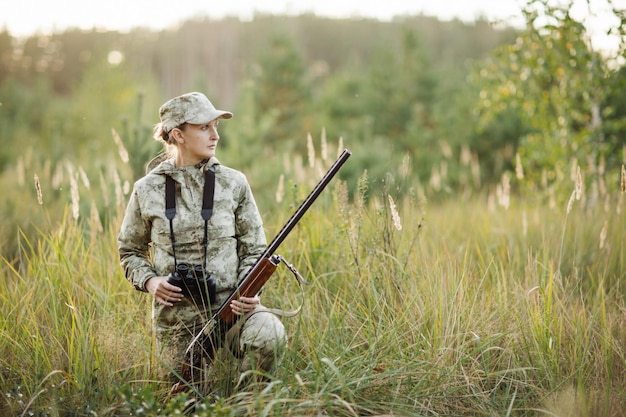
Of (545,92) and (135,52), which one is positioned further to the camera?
(135,52)

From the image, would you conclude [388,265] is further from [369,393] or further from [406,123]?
[406,123]

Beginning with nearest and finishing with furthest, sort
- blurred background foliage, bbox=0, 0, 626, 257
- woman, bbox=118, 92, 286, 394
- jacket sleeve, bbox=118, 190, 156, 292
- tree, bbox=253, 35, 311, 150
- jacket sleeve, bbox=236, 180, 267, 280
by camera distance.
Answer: woman, bbox=118, 92, 286, 394, jacket sleeve, bbox=118, 190, 156, 292, jacket sleeve, bbox=236, 180, 267, 280, blurred background foliage, bbox=0, 0, 626, 257, tree, bbox=253, 35, 311, 150

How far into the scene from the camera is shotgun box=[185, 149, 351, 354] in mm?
3289

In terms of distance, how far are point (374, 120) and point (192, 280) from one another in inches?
628

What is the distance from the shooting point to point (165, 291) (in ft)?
10.9

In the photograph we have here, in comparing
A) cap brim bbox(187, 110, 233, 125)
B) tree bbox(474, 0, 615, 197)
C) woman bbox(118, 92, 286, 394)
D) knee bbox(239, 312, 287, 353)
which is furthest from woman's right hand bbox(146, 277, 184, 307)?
tree bbox(474, 0, 615, 197)

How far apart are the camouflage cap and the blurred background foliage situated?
3.77 feet

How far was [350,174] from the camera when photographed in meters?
11.2

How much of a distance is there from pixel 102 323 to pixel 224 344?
0.79m

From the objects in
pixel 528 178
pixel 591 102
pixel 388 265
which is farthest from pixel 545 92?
pixel 388 265

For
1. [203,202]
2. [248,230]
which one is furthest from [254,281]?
[203,202]

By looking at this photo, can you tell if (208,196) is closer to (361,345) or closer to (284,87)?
(361,345)

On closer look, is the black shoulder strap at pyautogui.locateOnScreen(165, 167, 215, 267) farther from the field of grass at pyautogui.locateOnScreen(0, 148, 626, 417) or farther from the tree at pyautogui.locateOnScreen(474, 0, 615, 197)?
the tree at pyautogui.locateOnScreen(474, 0, 615, 197)

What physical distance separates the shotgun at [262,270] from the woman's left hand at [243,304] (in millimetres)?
25
